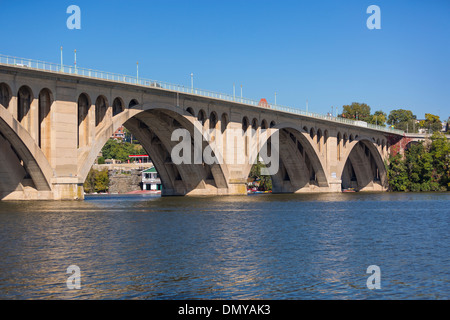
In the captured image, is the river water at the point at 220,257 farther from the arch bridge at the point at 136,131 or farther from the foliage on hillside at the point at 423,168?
the foliage on hillside at the point at 423,168

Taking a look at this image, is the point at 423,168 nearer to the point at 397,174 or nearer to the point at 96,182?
the point at 397,174

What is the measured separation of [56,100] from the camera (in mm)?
65875

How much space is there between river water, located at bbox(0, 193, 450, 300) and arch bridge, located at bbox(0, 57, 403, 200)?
1427 centimetres

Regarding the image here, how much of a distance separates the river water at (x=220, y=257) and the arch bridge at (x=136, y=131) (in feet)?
46.8

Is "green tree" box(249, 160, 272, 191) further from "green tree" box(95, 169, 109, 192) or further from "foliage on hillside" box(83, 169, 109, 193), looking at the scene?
"foliage on hillside" box(83, 169, 109, 193)

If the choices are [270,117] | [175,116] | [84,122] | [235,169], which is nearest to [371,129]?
[270,117]

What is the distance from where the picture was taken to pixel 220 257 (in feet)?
101

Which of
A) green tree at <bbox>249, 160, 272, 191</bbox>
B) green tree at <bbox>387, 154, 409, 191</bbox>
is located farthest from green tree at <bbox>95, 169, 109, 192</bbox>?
green tree at <bbox>387, 154, 409, 191</bbox>

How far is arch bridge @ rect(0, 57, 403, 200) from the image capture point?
2525 inches

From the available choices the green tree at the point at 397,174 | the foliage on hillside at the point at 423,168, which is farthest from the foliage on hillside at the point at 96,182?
the foliage on hillside at the point at 423,168

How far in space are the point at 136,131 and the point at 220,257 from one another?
6636cm

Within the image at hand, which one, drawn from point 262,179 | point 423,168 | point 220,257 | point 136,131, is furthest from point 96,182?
point 220,257
